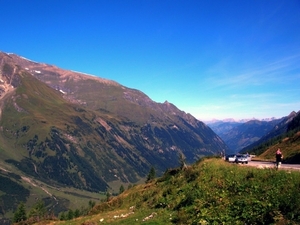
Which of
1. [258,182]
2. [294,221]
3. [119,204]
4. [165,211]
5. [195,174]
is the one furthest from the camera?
[119,204]

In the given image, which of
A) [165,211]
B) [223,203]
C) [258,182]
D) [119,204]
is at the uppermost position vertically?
[258,182]

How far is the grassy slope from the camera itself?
1883 cm

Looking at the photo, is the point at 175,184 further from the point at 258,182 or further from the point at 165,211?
the point at 258,182

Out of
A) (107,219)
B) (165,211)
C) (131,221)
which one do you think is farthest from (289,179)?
(107,219)

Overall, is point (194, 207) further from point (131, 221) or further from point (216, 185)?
point (131, 221)

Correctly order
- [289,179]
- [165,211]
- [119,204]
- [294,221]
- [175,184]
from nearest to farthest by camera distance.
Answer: [294,221], [289,179], [165,211], [175,184], [119,204]

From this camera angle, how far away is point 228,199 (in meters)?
23.3

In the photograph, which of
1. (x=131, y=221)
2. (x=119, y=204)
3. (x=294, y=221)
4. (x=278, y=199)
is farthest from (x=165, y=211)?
(x=119, y=204)

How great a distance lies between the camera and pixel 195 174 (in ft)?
112

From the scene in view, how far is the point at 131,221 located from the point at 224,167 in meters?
11.9

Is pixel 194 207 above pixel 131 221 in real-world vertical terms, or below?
above

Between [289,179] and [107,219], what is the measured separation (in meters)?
20.2

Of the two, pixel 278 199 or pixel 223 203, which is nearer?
pixel 278 199

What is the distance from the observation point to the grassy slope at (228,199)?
1883 centimetres
